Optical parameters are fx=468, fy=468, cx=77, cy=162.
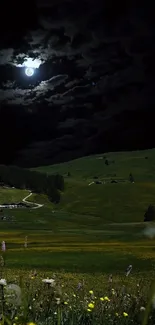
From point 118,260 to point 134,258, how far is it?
280cm

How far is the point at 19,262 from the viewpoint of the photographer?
4997 centimetres

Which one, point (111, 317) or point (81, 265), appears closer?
point (111, 317)

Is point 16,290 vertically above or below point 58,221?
below

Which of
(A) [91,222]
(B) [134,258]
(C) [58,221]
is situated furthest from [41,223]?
(B) [134,258]

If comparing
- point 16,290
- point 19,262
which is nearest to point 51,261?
point 19,262

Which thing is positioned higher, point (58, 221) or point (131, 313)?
point (58, 221)

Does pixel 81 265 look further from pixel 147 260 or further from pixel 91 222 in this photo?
pixel 91 222

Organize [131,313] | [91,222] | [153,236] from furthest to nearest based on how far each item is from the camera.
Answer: [91,222], [131,313], [153,236]

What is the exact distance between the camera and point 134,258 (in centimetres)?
5481

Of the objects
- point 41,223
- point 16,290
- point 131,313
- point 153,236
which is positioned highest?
point 41,223

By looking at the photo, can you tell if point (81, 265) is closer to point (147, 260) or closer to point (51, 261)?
point (51, 261)

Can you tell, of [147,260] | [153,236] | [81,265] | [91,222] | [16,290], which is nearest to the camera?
[153,236]

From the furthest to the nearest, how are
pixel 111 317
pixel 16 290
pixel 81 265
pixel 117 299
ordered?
pixel 81 265, pixel 117 299, pixel 111 317, pixel 16 290

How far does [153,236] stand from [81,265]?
148 feet
